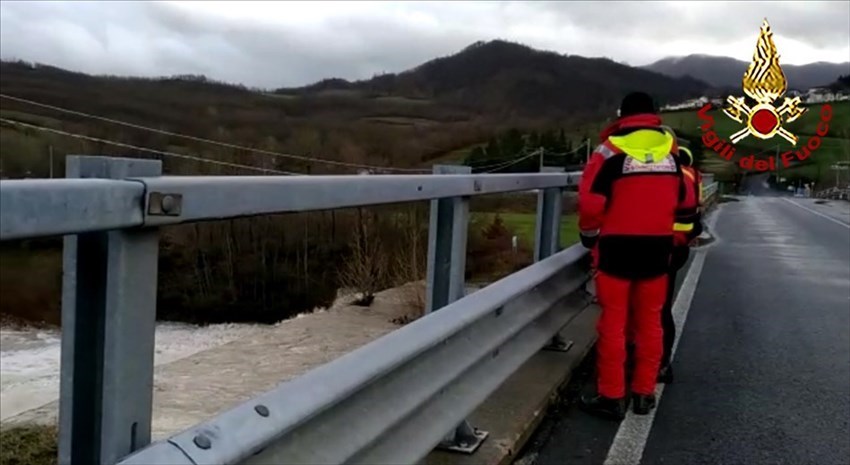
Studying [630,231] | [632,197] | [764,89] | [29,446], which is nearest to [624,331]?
[630,231]

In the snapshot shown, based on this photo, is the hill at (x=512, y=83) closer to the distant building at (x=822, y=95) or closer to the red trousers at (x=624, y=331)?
the distant building at (x=822, y=95)

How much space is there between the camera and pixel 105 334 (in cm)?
153

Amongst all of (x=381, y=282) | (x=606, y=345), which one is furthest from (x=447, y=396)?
(x=381, y=282)

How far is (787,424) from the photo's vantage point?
4.59 m

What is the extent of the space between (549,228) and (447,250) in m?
2.51

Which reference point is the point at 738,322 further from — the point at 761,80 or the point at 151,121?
the point at 151,121

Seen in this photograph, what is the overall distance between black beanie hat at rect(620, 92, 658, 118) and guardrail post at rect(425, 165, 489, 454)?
153cm

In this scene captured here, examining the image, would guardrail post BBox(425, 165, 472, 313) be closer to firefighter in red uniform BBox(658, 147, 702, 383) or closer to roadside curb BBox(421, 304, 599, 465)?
roadside curb BBox(421, 304, 599, 465)

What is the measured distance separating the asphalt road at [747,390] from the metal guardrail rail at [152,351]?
4.24 ft

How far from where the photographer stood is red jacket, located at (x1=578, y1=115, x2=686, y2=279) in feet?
15.0

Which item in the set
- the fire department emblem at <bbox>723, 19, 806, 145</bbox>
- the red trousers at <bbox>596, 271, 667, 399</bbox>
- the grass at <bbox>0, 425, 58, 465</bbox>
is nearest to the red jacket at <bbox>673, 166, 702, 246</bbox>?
the red trousers at <bbox>596, 271, 667, 399</bbox>

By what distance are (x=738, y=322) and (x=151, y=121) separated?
23.4m

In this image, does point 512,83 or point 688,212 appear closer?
point 688,212

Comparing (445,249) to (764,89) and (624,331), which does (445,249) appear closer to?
(624,331)
